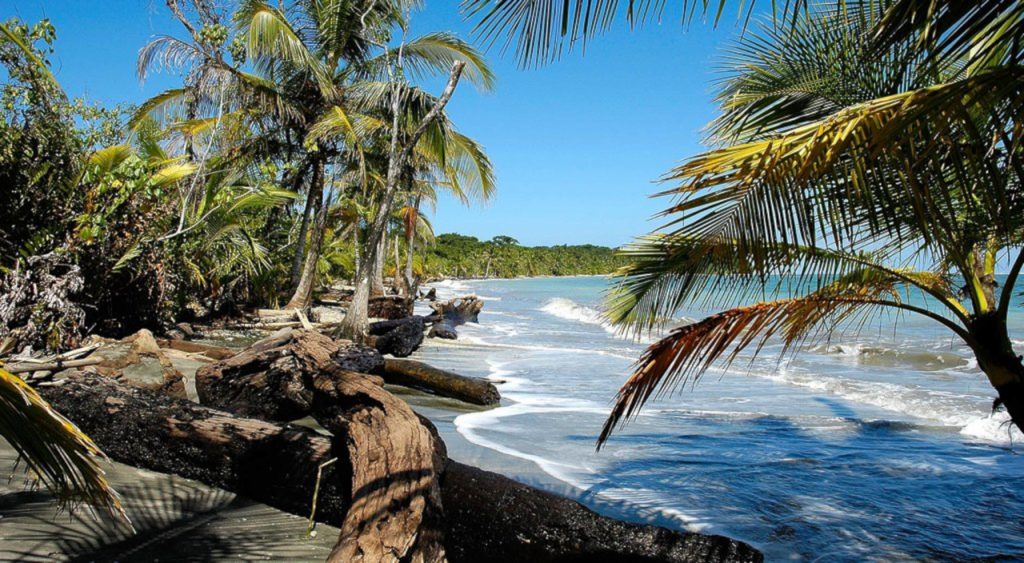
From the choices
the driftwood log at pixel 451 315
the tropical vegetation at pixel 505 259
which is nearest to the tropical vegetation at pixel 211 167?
the driftwood log at pixel 451 315

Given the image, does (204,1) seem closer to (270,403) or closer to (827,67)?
(270,403)

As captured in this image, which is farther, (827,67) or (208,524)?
(827,67)

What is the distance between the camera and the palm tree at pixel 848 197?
8.30 feet

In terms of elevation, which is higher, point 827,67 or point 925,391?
point 827,67

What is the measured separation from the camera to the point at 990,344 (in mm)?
3268

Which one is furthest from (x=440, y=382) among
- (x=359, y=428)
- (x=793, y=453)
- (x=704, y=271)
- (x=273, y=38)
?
(x=273, y=38)

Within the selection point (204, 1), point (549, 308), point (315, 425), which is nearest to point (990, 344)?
point (315, 425)

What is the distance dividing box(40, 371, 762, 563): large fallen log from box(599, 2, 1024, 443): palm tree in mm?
579

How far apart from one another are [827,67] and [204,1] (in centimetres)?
1149

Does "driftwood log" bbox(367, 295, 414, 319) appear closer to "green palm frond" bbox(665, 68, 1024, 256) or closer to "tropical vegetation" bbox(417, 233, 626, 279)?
"green palm frond" bbox(665, 68, 1024, 256)

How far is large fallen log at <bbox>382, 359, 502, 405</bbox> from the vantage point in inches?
334

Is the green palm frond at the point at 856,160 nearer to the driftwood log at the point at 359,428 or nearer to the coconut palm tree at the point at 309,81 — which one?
the driftwood log at the point at 359,428

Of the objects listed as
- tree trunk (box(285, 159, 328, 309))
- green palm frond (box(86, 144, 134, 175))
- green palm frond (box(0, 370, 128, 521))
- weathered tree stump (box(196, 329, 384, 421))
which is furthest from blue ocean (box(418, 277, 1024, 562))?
green palm frond (box(86, 144, 134, 175))

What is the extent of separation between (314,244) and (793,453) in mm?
11787
